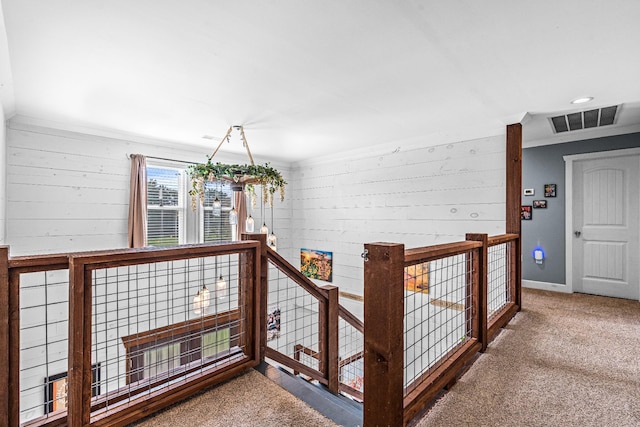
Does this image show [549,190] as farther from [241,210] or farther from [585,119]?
[241,210]

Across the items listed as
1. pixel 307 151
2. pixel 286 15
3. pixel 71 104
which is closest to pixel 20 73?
pixel 71 104

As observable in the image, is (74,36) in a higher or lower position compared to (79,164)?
higher

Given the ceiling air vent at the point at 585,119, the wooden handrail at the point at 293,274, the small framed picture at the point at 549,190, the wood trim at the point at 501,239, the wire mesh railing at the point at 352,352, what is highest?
the ceiling air vent at the point at 585,119

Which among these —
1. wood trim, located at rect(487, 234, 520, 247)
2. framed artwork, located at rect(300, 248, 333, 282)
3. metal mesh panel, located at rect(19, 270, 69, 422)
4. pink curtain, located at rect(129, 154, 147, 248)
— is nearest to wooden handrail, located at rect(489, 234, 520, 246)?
wood trim, located at rect(487, 234, 520, 247)

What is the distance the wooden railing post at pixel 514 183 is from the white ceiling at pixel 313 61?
0.19 metres

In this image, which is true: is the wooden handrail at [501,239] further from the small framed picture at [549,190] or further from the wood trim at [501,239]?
the small framed picture at [549,190]

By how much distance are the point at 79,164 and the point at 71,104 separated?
105 cm

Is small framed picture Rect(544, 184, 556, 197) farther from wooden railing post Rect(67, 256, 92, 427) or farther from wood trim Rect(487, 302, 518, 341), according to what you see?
wooden railing post Rect(67, 256, 92, 427)

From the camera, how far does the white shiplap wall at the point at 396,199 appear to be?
12.7 feet

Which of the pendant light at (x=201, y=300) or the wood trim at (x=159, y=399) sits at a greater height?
the pendant light at (x=201, y=300)

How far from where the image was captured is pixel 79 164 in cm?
389

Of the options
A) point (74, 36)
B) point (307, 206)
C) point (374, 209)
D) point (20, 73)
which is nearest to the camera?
point (74, 36)

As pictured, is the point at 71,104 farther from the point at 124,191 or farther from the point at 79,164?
the point at 124,191

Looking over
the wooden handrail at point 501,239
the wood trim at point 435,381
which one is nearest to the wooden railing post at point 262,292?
the wood trim at point 435,381
